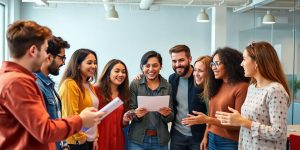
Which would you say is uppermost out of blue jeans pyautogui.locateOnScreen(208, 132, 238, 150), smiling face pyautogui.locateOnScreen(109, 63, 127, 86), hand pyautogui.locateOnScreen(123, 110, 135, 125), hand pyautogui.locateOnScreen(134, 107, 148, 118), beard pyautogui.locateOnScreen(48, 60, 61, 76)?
beard pyautogui.locateOnScreen(48, 60, 61, 76)

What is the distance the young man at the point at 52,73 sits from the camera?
196cm

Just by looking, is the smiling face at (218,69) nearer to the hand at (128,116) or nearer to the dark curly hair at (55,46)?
the hand at (128,116)

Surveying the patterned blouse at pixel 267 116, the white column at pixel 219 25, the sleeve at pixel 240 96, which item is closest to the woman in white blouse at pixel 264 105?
the patterned blouse at pixel 267 116

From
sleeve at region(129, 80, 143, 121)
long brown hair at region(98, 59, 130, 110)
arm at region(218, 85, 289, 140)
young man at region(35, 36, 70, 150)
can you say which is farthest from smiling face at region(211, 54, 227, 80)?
young man at region(35, 36, 70, 150)

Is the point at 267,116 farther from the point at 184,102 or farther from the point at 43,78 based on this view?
the point at 43,78

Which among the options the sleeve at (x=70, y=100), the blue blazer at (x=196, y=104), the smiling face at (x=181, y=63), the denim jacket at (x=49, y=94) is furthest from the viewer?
the smiling face at (x=181, y=63)

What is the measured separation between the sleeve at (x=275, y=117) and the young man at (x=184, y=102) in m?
0.92

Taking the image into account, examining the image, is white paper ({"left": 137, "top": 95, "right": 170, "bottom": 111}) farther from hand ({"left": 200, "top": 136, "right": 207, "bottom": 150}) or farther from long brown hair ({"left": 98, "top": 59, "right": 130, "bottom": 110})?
hand ({"left": 200, "top": 136, "right": 207, "bottom": 150})

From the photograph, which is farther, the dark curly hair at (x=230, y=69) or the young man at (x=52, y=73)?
the dark curly hair at (x=230, y=69)

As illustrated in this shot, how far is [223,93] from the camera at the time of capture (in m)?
2.43

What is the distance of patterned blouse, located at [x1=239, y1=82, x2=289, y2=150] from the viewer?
184 centimetres

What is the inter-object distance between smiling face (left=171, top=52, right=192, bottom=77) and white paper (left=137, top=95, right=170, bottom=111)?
14.5 inches

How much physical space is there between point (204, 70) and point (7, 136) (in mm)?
1718

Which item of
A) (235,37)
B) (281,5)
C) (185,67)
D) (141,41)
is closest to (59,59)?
(185,67)
